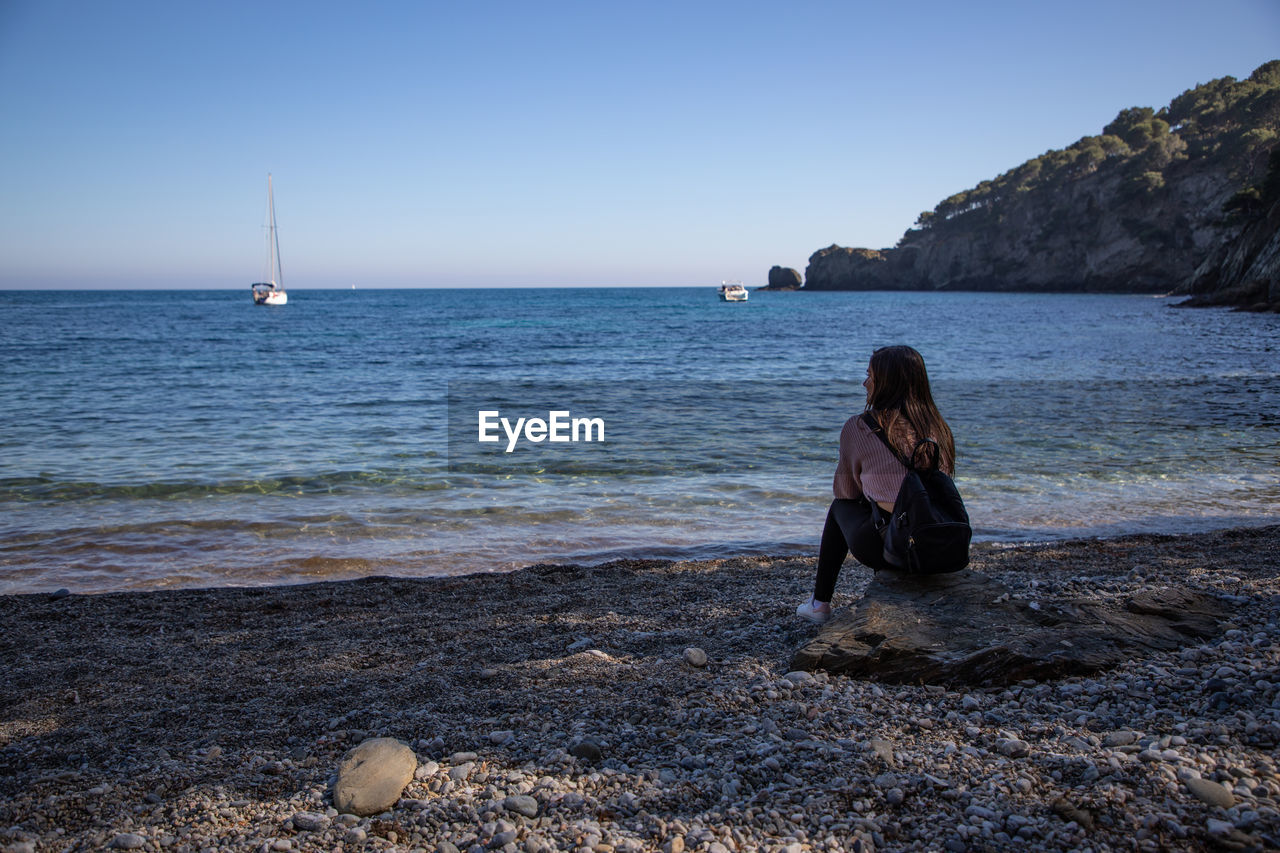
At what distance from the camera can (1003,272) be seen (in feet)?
344

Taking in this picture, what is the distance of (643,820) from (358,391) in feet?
61.7

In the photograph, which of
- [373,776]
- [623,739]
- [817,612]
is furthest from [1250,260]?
[373,776]

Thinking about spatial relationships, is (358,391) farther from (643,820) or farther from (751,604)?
(643,820)

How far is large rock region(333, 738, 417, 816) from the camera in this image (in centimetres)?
290

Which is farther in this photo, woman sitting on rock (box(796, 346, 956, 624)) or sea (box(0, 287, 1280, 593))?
sea (box(0, 287, 1280, 593))

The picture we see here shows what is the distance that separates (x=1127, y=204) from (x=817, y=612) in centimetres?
9635

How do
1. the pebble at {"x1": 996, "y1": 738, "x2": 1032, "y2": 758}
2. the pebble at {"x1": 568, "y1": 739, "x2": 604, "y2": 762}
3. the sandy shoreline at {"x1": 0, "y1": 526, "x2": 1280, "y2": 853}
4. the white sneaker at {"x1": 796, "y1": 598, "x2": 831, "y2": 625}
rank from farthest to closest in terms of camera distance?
the white sneaker at {"x1": 796, "y1": 598, "x2": 831, "y2": 625} → the pebble at {"x1": 568, "y1": 739, "x2": 604, "y2": 762} → the pebble at {"x1": 996, "y1": 738, "x2": 1032, "y2": 758} → the sandy shoreline at {"x1": 0, "y1": 526, "x2": 1280, "y2": 853}

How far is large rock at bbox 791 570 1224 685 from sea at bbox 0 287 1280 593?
346cm

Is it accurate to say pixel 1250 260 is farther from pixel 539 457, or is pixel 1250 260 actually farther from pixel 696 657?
pixel 696 657

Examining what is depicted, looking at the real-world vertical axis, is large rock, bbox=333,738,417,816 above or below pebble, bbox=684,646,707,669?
above

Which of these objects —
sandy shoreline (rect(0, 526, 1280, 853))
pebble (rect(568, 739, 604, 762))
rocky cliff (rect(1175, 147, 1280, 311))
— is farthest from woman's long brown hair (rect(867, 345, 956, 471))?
rocky cliff (rect(1175, 147, 1280, 311))

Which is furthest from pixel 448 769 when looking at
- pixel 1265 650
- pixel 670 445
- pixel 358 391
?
pixel 358 391

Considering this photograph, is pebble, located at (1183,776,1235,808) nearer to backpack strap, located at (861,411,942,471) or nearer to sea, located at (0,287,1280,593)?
backpack strap, located at (861,411,942,471)

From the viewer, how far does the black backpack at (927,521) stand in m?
3.98
